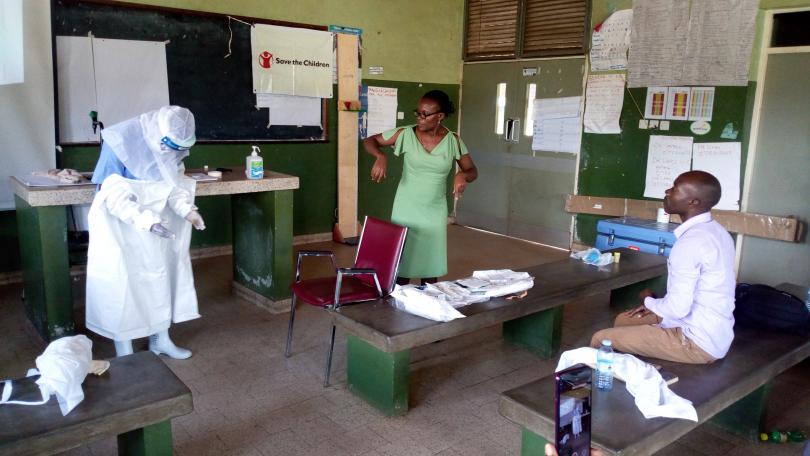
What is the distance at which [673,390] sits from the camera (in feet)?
6.96

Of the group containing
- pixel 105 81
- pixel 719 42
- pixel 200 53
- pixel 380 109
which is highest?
pixel 719 42

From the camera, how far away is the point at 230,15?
17.2 ft

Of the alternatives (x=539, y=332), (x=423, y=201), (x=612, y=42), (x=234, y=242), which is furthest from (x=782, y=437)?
(x=612, y=42)

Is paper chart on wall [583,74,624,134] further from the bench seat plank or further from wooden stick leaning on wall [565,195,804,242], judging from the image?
the bench seat plank

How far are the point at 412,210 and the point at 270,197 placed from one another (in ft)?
3.53

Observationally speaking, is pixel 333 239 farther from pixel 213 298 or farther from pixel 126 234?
pixel 126 234

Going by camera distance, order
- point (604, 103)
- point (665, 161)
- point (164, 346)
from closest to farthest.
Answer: point (164, 346) → point (665, 161) → point (604, 103)

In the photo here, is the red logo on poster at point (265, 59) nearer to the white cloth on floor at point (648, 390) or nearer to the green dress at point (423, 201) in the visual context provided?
the green dress at point (423, 201)

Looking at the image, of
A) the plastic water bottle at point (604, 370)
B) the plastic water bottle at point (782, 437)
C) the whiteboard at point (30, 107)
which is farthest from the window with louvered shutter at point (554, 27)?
the plastic water bottle at point (604, 370)

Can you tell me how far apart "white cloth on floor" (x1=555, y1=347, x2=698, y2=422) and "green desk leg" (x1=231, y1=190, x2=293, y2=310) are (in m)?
2.35

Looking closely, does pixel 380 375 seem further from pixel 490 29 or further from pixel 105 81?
pixel 490 29

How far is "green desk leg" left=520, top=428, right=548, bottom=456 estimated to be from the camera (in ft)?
6.36

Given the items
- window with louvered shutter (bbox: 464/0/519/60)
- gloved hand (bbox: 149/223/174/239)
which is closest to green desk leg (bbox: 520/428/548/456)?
gloved hand (bbox: 149/223/174/239)

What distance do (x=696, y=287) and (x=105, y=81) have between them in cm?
432
